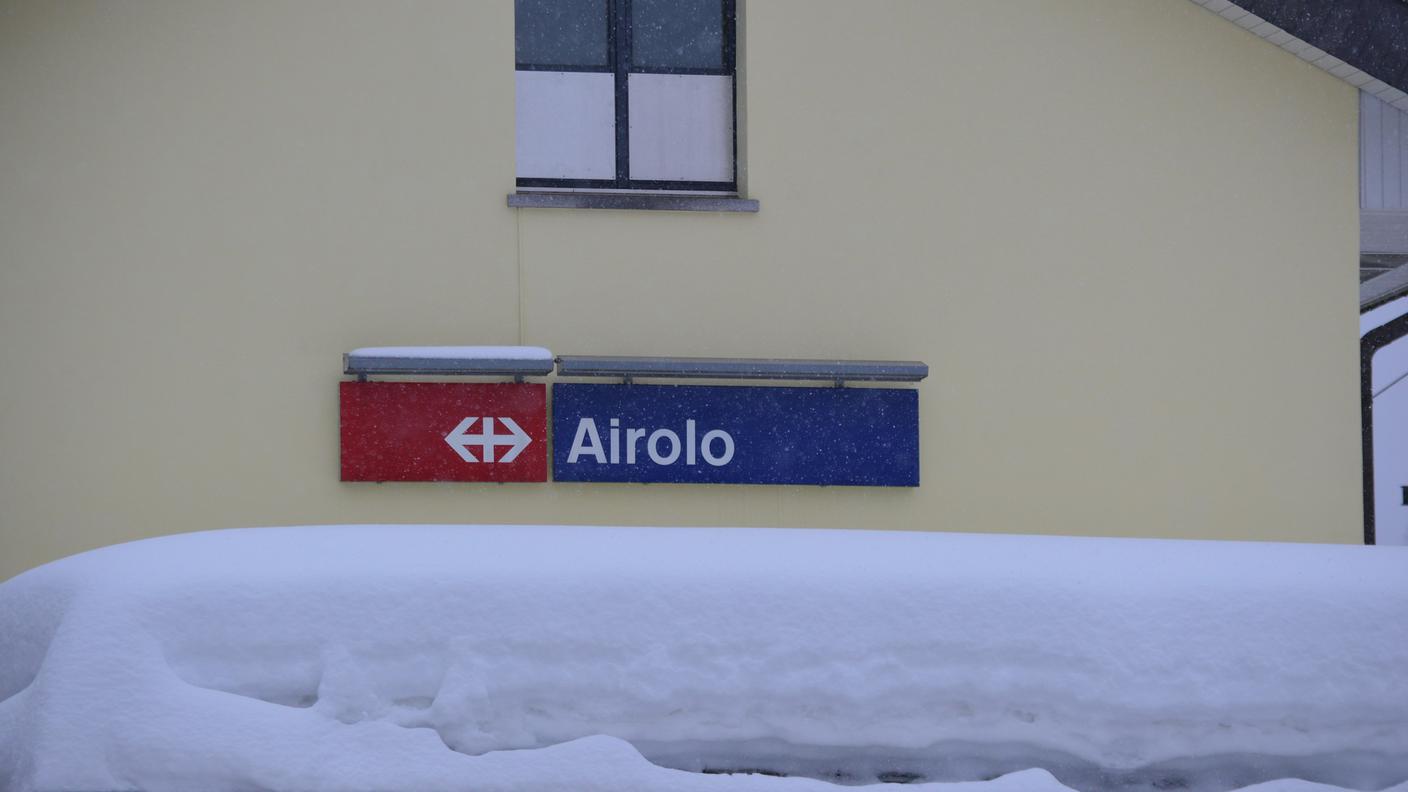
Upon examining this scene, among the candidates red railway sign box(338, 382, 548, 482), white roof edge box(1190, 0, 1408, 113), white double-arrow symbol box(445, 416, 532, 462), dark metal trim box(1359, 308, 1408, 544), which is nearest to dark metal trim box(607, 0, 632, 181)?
red railway sign box(338, 382, 548, 482)

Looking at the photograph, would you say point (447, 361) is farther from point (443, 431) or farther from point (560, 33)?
point (560, 33)

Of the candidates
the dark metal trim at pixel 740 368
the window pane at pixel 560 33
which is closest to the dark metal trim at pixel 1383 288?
the dark metal trim at pixel 740 368

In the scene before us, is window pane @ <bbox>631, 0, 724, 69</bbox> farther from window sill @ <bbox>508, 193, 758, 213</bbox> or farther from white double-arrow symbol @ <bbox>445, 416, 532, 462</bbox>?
white double-arrow symbol @ <bbox>445, 416, 532, 462</bbox>

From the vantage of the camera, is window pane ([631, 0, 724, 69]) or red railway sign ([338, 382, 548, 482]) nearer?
red railway sign ([338, 382, 548, 482])

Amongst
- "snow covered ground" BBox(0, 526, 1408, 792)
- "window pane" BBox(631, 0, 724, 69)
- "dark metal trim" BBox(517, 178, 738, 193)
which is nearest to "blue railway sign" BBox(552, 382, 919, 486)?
"dark metal trim" BBox(517, 178, 738, 193)

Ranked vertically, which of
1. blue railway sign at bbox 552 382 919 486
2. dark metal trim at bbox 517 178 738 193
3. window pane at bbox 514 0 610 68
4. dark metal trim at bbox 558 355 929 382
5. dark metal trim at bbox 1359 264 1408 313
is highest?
window pane at bbox 514 0 610 68

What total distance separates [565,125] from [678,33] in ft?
3.04

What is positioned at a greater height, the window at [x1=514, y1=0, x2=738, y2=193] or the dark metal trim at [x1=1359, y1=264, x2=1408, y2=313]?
the window at [x1=514, y1=0, x2=738, y2=193]

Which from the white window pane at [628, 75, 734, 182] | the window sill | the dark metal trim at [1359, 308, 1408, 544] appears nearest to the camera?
the window sill

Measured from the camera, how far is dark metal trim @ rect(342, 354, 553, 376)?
643cm

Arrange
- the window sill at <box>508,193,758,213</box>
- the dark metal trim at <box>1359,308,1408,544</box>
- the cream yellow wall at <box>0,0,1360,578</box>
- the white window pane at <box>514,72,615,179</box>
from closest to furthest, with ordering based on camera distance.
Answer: the cream yellow wall at <box>0,0,1360,578</box> → the window sill at <box>508,193,758,213</box> → the white window pane at <box>514,72,615,179</box> → the dark metal trim at <box>1359,308,1408,544</box>

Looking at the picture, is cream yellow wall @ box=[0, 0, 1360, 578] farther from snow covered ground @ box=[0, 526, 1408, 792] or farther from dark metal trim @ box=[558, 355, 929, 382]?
snow covered ground @ box=[0, 526, 1408, 792]

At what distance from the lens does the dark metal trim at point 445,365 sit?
6434 millimetres

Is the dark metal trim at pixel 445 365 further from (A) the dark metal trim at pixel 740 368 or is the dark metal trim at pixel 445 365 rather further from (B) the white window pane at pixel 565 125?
(B) the white window pane at pixel 565 125
